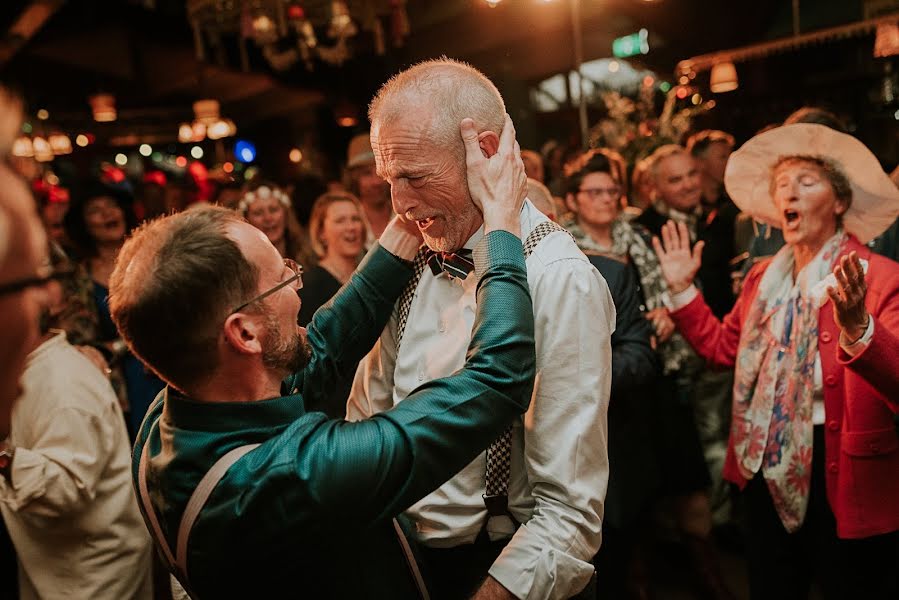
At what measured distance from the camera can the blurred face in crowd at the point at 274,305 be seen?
1.40 m

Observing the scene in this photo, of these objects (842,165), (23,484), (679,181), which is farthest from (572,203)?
(23,484)

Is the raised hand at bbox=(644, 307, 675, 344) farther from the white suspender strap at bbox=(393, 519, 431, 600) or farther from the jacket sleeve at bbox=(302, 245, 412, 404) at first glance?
the white suspender strap at bbox=(393, 519, 431, 600)

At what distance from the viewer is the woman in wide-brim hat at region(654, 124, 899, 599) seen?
2.40 meters

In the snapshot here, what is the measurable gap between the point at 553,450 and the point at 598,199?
2.62m

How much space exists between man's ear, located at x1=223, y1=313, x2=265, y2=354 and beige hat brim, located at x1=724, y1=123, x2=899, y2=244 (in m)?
2.20

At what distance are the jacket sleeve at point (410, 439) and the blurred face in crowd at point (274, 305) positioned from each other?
0.50ft

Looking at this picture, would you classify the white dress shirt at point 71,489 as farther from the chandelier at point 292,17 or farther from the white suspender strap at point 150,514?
the chandelier at point 292,17

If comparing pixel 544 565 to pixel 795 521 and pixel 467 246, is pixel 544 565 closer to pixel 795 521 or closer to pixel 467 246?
pixel 467 246

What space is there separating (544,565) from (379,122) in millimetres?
966

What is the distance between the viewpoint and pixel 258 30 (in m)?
6.08

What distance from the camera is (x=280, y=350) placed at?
56.6 inches

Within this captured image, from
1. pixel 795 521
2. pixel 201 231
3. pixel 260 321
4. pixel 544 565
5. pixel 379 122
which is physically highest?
pixel 379 122

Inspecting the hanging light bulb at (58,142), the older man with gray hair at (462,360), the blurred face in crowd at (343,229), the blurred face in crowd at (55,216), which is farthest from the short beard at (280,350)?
the hanging light bulb at (58,142)

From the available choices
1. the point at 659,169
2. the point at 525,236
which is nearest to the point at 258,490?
the point at 525,236
